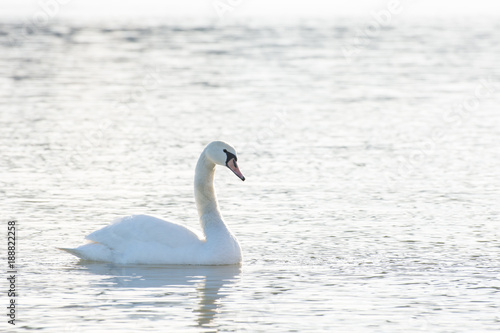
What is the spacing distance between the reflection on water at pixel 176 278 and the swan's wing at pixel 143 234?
27 cm

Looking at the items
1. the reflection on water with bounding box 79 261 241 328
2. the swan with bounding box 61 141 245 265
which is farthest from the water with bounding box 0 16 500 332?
the swan with bounding box 61 141 245 265

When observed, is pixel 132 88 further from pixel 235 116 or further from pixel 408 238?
pixel 408 238

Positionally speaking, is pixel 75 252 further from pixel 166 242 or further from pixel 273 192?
pixel 273 192

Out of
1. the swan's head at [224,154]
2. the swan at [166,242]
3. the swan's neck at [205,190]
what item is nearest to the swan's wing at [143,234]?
the swan at [166,242]

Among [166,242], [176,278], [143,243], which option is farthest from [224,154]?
[176,278]

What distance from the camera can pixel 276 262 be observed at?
42.1 ft

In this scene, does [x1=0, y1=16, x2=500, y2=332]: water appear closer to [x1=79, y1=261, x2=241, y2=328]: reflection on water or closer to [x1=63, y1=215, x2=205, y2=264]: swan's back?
[x1=79, y1=261, x2=241, y2=328]: reflection on water

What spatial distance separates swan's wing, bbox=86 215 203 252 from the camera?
1275cm

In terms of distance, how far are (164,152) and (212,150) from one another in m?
7.64

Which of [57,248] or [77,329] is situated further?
[57,248]

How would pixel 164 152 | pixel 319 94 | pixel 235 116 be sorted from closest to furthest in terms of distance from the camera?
pixel 164 152
pixel 235 116
pixel 319 94

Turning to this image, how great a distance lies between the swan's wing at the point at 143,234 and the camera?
1275 cm

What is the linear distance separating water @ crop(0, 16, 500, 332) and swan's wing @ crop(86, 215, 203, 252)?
312 millimetres

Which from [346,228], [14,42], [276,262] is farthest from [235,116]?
[14,42]
